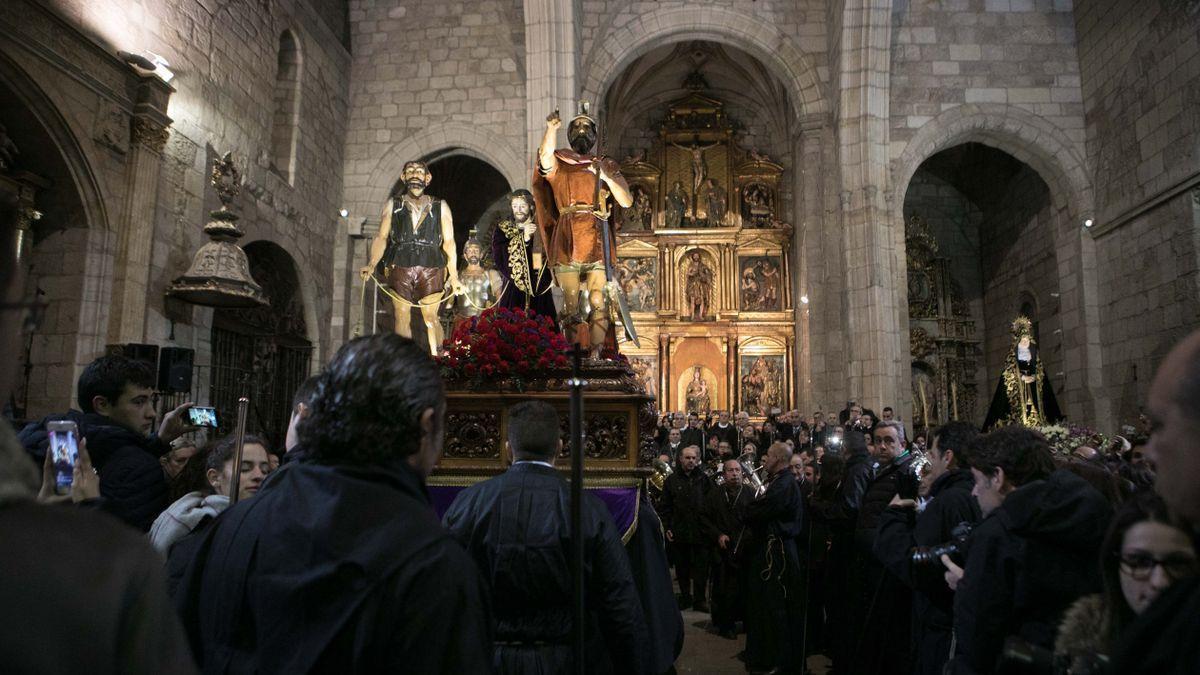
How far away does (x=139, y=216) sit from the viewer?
9.32 metres

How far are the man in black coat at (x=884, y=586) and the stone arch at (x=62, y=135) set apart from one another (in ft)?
27.8

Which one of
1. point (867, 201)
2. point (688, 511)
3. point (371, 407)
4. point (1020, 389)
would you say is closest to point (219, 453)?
point (371, 407)

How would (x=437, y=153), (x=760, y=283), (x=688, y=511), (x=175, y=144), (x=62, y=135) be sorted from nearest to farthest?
(x=688, y=511), (x=62, y=135), (x=175, y=144), (x=437, y=153), (x=760, y=283)

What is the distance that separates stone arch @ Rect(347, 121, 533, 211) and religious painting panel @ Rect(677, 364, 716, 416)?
21.1ft

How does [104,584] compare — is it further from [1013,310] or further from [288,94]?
[1013,310]

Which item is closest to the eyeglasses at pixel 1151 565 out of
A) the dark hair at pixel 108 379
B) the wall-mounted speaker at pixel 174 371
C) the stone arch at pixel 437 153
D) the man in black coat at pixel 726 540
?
the dark hair at pixel 108 379

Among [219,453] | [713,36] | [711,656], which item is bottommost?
[711,656]

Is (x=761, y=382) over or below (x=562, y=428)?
over

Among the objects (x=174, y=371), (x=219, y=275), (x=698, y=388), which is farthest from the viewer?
(x=698, y=388)

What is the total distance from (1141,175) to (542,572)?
13.9m

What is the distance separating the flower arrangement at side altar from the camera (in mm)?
5012

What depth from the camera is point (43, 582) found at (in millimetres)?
751

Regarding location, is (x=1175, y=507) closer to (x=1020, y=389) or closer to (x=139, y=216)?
(x=139, y=216)

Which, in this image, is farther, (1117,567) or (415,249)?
(415,249)
